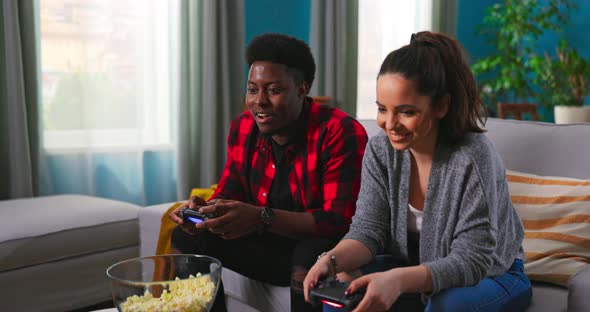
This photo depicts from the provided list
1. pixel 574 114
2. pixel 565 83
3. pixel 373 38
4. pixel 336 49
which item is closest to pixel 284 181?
pixel 574 114

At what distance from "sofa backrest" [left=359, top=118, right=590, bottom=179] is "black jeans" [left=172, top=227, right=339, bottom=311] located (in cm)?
56

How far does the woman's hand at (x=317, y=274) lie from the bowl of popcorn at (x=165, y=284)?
0.56ft

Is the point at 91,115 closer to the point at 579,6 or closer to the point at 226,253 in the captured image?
the point at 226,253

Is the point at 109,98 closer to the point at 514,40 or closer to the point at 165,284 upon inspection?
the point at 165,284

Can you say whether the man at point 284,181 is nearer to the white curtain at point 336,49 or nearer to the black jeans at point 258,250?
the black jeans at point 258,250

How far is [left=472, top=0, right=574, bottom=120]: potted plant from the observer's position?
5.24m

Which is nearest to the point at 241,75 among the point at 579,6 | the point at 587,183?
the point at 587,183

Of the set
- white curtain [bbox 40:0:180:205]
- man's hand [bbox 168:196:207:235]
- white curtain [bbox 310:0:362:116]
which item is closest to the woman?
man's hand [bbox 168:196:207:235]

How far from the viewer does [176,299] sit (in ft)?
3.60

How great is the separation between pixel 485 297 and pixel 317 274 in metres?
0.32

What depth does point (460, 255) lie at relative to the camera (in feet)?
3.94

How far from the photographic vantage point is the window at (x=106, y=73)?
3168 millimetres

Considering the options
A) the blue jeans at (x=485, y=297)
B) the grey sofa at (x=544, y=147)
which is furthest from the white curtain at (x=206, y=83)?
the blue jeans at (x=485, y=297)

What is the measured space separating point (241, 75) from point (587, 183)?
2534 mm
